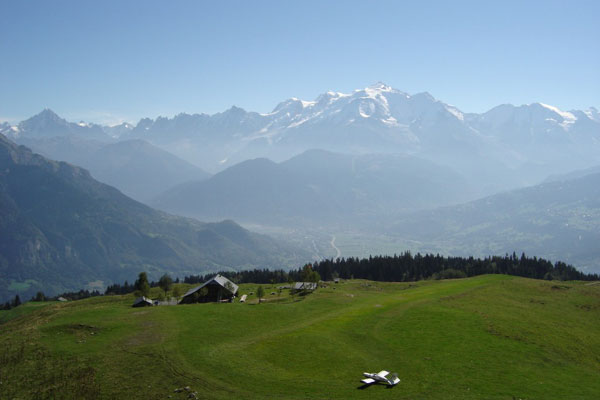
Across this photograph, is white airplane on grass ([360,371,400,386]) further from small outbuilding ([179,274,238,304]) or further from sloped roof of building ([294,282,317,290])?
sloped roof of building ([294,282,317,290])

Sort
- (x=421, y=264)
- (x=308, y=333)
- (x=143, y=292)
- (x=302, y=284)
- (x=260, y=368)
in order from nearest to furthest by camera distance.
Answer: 1. (x=260, y=368)
2. (x=308, y=333)
3. (x=143, y=292)
4. (x=302, y=284)
5. (x=421, y=264)

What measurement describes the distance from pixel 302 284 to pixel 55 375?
65.0m

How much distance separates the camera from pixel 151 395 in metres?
36.2

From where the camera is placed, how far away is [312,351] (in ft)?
154

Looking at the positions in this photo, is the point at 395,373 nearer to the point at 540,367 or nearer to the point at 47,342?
the point at 540,367

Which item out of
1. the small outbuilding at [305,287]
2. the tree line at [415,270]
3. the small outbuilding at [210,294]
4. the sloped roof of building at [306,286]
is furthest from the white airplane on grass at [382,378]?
the tree line at [415,270]

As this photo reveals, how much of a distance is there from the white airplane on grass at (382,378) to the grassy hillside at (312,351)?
939 millimetres

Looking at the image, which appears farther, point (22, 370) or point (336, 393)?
point (22, 370)

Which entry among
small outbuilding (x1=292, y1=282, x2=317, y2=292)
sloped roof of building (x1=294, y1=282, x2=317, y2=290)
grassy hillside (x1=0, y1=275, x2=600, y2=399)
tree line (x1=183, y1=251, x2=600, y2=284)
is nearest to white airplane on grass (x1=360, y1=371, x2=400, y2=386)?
grassy hillside (x1=0, y1=275, x2=600, y2=399)

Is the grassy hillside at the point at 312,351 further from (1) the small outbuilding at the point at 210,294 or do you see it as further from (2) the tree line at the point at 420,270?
(2) the tree line at the point at 420,270

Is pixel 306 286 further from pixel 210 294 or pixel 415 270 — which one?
pixel 415 270

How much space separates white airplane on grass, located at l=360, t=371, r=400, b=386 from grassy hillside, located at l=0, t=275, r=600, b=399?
37.0 inches

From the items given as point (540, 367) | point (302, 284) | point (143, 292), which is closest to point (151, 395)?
point (540, 367)

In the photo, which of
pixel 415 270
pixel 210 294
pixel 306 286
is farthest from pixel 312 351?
pixel 415 270
